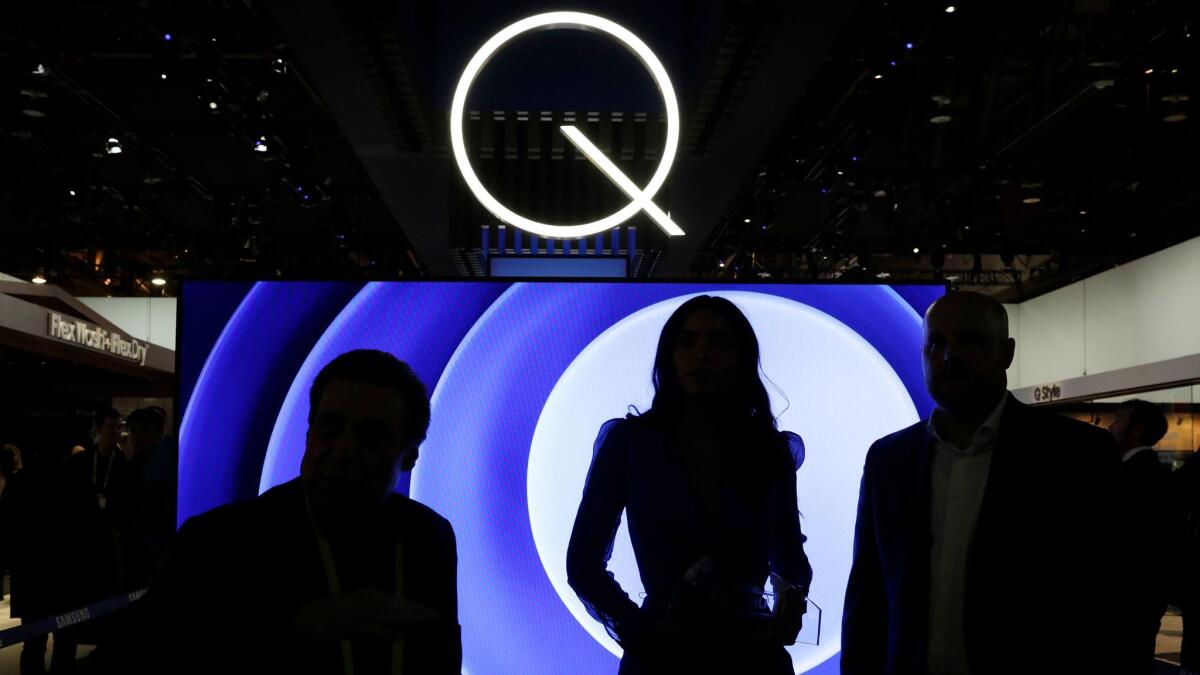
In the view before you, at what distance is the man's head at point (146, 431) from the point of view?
245 inches

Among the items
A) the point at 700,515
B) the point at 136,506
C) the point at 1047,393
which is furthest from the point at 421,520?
the point at 1047,393

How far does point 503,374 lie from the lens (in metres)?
3.01

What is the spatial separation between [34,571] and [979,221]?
12.3 meters

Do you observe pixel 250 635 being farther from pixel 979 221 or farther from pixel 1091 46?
pixel 979 221

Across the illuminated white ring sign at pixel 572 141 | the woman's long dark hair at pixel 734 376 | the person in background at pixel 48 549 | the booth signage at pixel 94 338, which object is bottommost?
the person in background at pixel 48 549

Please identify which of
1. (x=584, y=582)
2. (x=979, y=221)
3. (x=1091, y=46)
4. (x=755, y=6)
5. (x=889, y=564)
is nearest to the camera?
(x=889, y=564)

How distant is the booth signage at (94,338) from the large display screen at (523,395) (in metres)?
7.20

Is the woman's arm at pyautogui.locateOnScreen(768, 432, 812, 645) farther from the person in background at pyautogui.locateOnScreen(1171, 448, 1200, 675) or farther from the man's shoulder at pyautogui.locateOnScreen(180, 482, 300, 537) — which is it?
the person in background at pyautogui.locateOnScreen(1171, 448, 1200, 675)

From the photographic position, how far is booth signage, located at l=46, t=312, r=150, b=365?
9.28 m

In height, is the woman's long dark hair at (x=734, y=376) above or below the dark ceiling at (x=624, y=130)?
below

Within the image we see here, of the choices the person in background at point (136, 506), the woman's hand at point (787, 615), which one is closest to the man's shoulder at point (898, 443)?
the woman's hand at point (787, 615)

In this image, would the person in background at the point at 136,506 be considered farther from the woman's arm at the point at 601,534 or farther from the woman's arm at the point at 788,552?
the woman's arm at the point at 788,552

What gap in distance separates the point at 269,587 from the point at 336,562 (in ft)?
0.30

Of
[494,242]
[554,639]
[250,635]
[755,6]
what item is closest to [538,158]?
[494,242]
